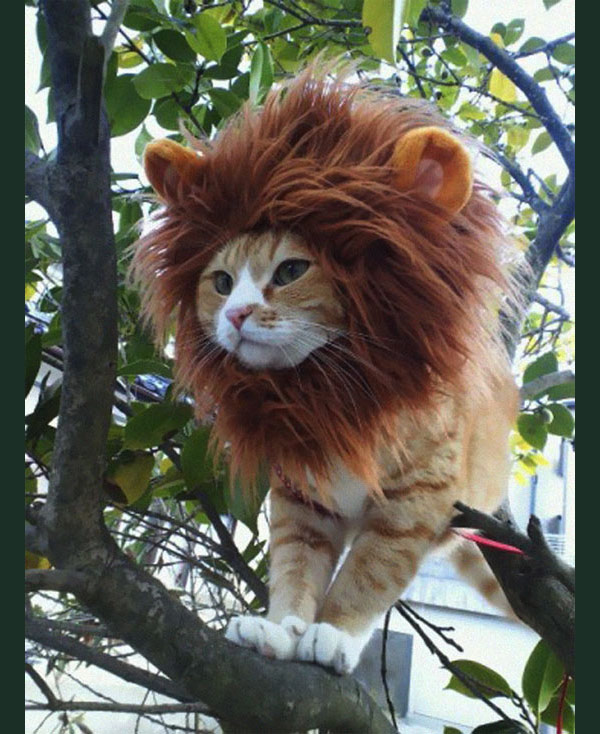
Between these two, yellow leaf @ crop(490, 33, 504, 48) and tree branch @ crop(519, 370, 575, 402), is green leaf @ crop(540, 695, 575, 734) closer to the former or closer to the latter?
tree branch @ crop(519, 370, 575, 402)

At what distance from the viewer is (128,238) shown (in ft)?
1.89

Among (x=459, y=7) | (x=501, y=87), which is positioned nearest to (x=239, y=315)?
(x=459, y=7)

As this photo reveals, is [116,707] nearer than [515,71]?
Yes

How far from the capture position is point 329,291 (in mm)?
403

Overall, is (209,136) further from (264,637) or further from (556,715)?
(556,715)

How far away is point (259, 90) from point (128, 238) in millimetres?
157

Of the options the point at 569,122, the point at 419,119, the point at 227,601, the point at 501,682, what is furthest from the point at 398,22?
the point at 227,601

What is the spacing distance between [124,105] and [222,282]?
17 cm

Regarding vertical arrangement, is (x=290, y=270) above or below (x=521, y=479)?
above

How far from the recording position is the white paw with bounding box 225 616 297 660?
43cm

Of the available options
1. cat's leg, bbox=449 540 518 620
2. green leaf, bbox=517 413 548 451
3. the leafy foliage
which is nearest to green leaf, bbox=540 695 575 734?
the leafy foliage

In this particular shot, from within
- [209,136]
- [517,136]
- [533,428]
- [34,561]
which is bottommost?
[34,561]

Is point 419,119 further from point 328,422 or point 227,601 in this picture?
point 227,601

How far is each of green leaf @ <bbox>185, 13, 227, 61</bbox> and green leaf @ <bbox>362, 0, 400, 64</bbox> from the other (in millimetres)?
191
